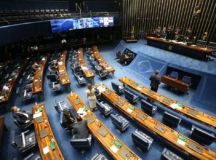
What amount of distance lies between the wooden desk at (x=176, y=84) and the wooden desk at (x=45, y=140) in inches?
275

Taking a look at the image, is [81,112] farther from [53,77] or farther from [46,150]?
[53,77]

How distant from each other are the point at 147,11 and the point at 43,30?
11.0 metres

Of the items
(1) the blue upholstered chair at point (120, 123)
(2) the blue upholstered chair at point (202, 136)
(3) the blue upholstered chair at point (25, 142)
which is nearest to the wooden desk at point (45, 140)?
(3) the blue upholstered chair at point (25, 142)

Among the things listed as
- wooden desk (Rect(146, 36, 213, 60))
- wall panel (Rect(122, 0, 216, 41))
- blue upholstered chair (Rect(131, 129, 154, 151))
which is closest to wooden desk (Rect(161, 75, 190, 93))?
wooden desk (Rect(146, 36, 213, 60))

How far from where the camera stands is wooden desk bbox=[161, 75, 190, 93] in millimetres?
7762

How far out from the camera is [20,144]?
5109mm

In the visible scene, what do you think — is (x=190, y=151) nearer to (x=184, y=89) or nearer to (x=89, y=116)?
(x=89, y=116)

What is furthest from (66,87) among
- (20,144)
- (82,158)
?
(82,158)

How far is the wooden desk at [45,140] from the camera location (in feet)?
14.4

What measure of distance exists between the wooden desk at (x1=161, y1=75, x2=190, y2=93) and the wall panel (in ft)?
20.8

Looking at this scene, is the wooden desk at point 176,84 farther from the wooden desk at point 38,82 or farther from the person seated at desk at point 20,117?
the person seated at desk at point 20,117

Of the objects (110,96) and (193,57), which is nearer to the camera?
(110,96)

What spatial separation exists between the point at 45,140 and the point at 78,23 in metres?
13.2

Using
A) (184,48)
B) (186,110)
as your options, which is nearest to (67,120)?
(186,110)
